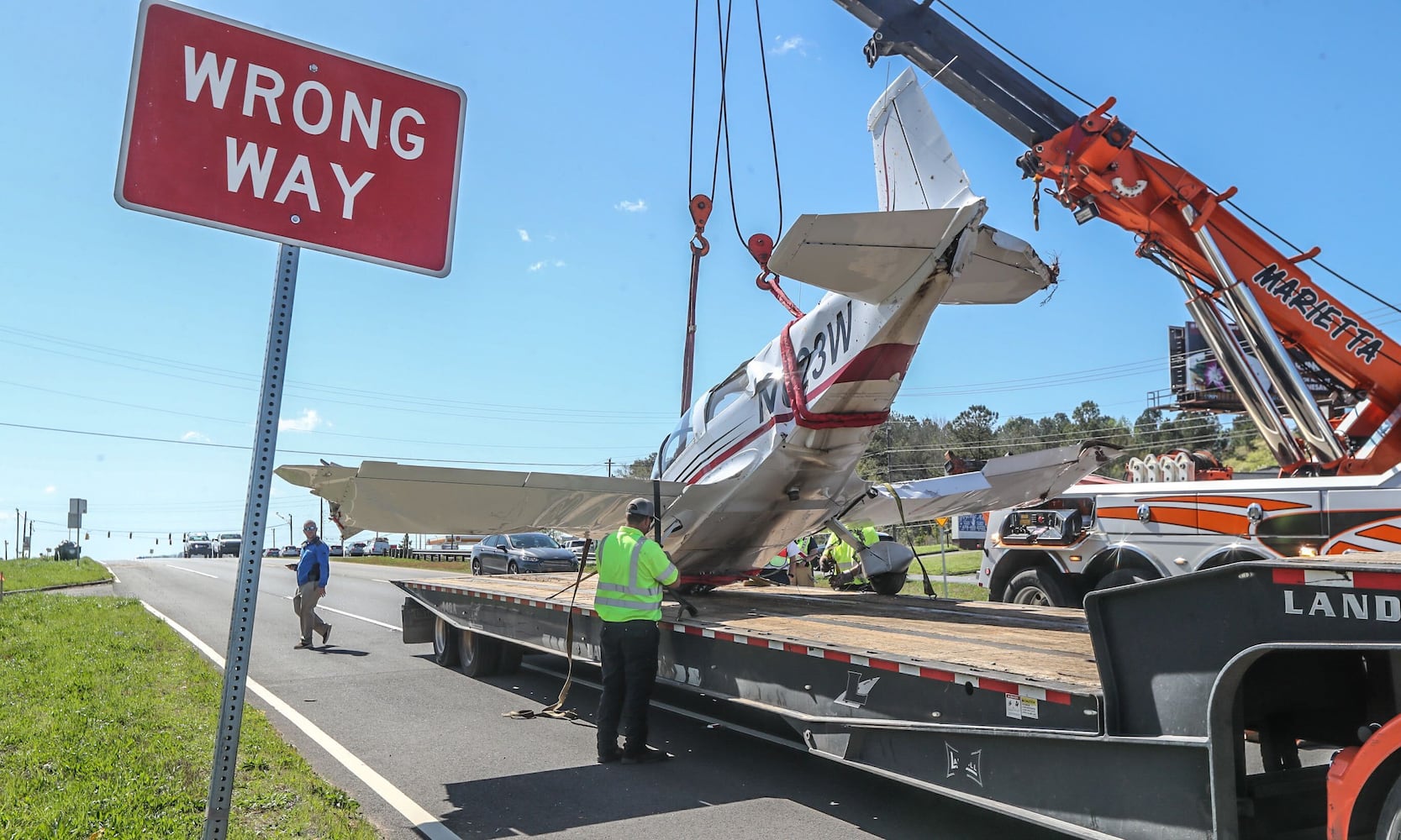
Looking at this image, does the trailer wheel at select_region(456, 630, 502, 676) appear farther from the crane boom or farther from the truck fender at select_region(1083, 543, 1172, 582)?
the crane boom

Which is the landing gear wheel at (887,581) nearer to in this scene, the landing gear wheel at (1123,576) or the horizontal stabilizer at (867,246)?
the landing gear wheel at (1123,576)

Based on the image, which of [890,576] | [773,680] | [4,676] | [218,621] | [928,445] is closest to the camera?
[773,680]

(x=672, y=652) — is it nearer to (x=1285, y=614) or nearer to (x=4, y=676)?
(x=1285, y=614)

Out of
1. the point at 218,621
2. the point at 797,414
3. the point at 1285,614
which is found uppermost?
the point at 797,414

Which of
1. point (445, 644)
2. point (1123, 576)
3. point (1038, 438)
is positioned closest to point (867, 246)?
point (1123, 576)

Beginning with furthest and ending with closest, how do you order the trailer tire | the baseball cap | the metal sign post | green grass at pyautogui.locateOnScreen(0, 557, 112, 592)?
1. green grass at pyautogui.locateOnScreen(0, 557, 112, 592)
2. the trailer tire
3. the baseball cap
4. the metal sign post

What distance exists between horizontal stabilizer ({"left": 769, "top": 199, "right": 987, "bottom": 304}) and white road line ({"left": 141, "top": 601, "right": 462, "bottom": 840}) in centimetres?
416

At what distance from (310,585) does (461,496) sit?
6.61 m

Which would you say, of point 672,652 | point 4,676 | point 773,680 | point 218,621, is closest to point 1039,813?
point 773,680

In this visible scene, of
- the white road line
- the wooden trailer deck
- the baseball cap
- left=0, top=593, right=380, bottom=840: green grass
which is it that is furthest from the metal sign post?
the baseball cap

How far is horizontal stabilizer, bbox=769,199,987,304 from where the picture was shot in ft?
21.2

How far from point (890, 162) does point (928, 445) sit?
2705 inches

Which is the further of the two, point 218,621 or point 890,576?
point 218,621

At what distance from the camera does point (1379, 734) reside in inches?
129
